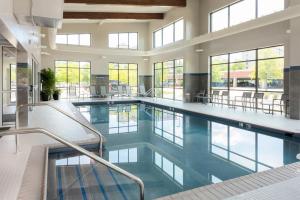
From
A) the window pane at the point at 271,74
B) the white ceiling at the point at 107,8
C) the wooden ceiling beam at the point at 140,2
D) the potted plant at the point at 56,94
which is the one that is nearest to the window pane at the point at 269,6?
the window pane at the point at 271,74

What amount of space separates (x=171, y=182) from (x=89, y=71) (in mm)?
14753

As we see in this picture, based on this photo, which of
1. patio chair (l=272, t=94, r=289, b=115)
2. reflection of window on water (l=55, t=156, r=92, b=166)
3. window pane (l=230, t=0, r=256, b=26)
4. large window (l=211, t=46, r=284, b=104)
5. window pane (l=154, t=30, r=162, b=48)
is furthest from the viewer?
window pane (l=154, t=30, r=162, b=48)

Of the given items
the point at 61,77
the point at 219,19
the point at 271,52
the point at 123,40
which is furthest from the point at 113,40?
the point at 271,52

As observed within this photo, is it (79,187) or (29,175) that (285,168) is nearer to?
(79,187)

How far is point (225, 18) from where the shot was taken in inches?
483

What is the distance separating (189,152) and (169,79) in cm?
1123

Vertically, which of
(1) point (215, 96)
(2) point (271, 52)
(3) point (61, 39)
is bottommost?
(1) point (215, 96)

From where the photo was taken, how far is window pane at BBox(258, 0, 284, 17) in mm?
9586

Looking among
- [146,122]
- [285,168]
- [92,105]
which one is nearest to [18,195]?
[285,168]

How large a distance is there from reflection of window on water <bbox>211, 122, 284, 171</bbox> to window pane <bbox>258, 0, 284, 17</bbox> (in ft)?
15.2

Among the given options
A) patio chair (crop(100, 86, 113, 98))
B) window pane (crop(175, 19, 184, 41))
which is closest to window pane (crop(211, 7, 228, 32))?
window pane (crop(175, 19, 184, 41))

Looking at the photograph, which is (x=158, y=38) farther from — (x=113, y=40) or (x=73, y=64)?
(x=73, y=64)

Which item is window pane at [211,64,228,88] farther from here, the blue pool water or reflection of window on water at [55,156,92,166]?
reflection of window on water at [55,156,92,166]

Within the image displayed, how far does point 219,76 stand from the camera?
1282cm
